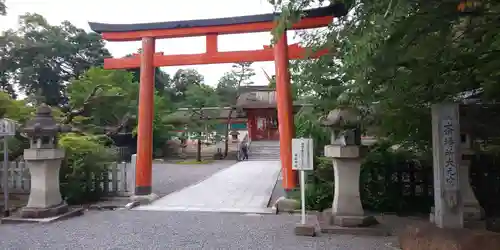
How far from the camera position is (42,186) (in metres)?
7.33

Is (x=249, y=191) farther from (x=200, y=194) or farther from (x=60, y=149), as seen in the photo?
(x=60, y=149)

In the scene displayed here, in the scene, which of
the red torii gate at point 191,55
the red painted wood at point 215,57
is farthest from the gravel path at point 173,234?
the red painted wood at point 215,57

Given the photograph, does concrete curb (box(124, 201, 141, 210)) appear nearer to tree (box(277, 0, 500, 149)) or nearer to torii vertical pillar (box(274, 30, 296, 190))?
torii vertical pillar (box(274, 30, 296, 190))

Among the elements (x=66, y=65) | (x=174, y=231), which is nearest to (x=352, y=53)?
(x=174, y=231)

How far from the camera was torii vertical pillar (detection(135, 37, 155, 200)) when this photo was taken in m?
9.25

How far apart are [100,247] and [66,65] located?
1194 inches

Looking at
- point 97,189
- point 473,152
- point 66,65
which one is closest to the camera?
point 473,152

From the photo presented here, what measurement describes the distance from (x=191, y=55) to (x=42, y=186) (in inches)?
183

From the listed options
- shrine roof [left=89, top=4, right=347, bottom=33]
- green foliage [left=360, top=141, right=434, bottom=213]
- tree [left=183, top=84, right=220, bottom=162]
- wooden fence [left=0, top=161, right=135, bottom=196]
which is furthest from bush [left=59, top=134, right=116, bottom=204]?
tree [left=183, top=84, right=220, bottom=162]

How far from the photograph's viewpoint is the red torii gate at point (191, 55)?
849 cm

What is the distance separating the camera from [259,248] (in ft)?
17.4

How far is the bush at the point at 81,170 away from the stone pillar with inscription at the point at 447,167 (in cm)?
772

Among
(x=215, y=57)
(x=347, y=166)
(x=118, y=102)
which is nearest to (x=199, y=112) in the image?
(x=118, y=102)

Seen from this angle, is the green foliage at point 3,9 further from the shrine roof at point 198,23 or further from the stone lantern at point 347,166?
the stone lantern at point 347,166
